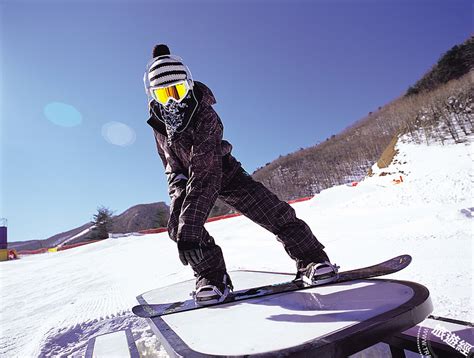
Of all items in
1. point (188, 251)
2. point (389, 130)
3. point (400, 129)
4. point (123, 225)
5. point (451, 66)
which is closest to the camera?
point (188, 251)

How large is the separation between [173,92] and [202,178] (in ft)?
1.70

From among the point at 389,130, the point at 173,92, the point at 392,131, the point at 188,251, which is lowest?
the point at 188,251

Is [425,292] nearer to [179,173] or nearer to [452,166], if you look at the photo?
[179,173]

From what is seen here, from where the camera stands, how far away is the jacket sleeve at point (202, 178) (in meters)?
1.33

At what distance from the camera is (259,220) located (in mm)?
1714

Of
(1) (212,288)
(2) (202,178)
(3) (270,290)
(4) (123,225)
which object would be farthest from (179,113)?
(4) (123,225)

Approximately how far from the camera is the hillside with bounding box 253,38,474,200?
14305mm

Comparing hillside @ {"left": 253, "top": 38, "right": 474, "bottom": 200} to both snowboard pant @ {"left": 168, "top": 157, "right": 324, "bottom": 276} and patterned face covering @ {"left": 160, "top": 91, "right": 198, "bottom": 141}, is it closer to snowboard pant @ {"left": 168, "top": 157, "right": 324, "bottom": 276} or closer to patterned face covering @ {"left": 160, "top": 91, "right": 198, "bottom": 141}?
snowboard pant @ {"left": 168, "top": 157, "right": 324, "bottom": 276}

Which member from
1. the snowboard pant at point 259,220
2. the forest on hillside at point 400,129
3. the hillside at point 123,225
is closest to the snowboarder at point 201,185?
the snowboard pant at point 259,220

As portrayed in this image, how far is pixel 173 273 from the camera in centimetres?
355

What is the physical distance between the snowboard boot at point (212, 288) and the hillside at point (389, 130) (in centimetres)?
1519

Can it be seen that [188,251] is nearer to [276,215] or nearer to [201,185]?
[201,185]

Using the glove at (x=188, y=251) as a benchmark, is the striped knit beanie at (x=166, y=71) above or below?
above

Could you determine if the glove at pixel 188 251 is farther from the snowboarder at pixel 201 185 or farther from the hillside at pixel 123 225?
the hillside at pixel 123 225
